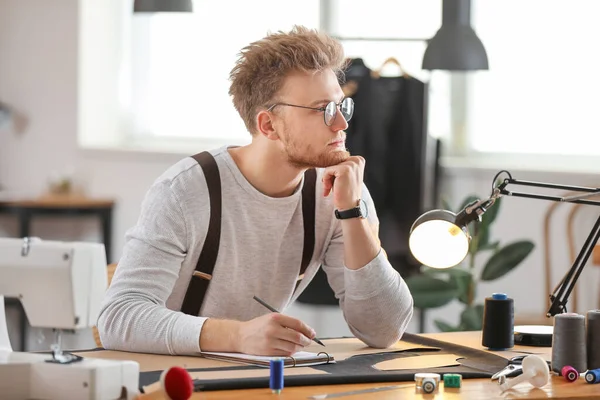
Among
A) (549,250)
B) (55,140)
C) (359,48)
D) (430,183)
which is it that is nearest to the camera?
(549,250)

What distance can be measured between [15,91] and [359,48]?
2.10 m

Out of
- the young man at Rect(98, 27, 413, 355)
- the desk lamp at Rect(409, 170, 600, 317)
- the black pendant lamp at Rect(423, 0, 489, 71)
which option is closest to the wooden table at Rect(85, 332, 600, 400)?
the desk lamp at Rect(409, 170, 600, 317)

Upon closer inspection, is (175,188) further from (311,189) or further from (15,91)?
(15,91)

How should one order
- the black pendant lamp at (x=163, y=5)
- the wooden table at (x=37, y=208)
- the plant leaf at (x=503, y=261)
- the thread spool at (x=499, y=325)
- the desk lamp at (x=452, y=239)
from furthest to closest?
1. the wooden table at (x=37, y=208)
2. the plant leaf at (x=503, y=261)
3. the black pendant lamp at (x=163, y=5)
4. the thread spool at (x=499, y=325)
5. the desk lamp at (x=452, y=239)

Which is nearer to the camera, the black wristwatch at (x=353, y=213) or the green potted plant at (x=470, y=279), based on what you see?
the black wristwatch at (x=353, y=213)

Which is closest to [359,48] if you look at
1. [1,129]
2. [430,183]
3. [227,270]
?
[430,183]

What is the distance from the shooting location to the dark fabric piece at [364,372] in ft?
6.39

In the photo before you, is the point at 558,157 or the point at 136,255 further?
the point at 558,157

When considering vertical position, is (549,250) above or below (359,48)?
below

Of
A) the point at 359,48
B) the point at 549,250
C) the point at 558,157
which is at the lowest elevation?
the point at 549,250

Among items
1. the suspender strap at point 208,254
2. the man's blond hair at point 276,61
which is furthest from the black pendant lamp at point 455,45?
the suspender strap at point 208,254

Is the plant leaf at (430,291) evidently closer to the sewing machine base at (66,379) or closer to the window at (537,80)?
the window at (537,80)

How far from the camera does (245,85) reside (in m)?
2.63

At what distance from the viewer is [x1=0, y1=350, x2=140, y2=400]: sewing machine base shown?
1.79 metres
